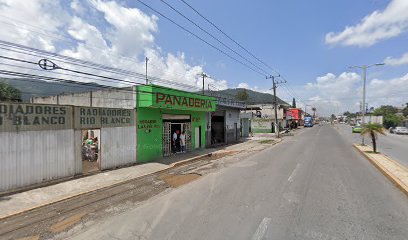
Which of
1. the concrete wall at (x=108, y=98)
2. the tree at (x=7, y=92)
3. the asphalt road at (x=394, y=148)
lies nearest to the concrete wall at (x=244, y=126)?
the asphalt road at (x=394, y=148)

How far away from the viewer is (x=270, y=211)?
22.7 feet

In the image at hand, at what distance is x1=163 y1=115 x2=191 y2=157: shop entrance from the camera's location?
715 inches

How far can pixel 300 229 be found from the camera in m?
5.77

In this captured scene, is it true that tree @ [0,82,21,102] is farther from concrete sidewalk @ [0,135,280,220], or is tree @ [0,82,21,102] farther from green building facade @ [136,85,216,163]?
concrete sidewalk @ [0,135,280,220]

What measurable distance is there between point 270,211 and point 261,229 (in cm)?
125

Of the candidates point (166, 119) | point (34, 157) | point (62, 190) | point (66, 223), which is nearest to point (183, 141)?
point (166, 119)

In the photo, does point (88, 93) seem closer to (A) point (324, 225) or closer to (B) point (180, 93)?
(B) point (180, 93)

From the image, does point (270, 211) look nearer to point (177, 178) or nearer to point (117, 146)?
point (177, 178)

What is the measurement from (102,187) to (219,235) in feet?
21.7

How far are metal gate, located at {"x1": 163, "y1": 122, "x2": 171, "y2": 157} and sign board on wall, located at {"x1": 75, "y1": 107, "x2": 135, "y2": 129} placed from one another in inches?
132

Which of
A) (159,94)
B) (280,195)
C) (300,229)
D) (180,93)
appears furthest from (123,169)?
(300,229)

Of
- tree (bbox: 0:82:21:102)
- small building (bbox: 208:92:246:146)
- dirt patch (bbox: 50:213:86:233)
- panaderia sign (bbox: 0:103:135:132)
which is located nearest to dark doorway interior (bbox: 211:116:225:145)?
small building (bbox: 208:92:246:146)

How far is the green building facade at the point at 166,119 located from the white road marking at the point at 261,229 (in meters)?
10.7

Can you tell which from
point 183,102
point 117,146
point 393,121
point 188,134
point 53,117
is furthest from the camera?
point 393,121
